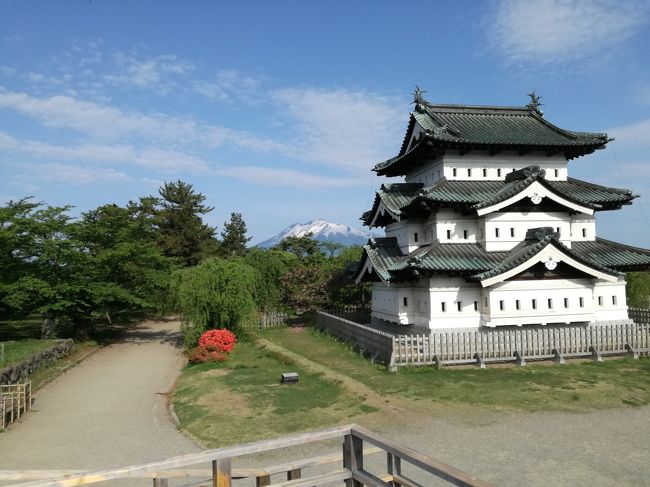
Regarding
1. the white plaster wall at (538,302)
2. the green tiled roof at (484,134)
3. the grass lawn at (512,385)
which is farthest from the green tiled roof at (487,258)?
the green tiled roof at (484,134)

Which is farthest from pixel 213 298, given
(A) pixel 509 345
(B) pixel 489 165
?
(B) pixel 489 165

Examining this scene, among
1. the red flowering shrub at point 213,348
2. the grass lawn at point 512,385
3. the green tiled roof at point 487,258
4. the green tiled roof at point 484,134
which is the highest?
the green tiled roof at point 484,134

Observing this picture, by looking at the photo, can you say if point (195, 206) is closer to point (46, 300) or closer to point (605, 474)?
point (46, 300)

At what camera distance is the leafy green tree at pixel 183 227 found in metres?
53.6

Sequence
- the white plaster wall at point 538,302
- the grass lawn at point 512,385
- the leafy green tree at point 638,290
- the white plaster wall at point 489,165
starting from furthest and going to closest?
the leafy green tree at point 638,290, the white plaster wall at point 489,165, the white plaster wall at point 538,302, the grass lawn at point 512,385

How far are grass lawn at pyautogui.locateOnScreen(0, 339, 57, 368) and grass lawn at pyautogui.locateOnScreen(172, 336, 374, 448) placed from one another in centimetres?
706

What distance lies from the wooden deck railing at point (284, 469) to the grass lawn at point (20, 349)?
17.1m

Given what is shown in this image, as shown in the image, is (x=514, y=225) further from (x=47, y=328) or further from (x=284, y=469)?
(x=47, y=328)

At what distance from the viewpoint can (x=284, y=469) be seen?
21.0ft

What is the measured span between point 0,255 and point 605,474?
29.6 metres

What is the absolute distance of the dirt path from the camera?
Answer: 455 inches

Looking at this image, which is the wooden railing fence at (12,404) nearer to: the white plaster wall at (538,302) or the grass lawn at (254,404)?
the grass lawn at (254,404)

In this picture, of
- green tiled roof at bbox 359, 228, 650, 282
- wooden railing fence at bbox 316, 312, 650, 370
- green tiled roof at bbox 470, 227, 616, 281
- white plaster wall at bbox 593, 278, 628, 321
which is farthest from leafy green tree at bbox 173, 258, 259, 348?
white plaster wall at bbox 593, 278, 628, 321

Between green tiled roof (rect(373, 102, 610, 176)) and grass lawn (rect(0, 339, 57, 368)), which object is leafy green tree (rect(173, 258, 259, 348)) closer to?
grass lawn (rect(0, 339, 57, 368))
